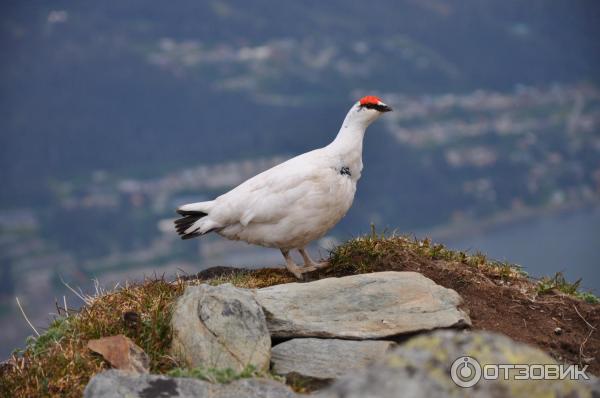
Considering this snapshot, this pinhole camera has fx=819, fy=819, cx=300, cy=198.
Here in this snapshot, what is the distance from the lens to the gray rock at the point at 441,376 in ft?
15.7

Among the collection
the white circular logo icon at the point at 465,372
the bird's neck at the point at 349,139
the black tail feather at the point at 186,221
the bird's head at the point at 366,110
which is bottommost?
the white circular logo icon at the point at 465,372

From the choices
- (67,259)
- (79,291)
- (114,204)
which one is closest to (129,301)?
(79,291)

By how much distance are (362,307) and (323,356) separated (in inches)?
41.0

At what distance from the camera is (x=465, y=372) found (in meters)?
5.02

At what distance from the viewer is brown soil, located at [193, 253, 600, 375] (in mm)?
9008

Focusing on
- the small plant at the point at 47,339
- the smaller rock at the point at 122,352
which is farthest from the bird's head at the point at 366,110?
the smaller rock at the point at 122,352

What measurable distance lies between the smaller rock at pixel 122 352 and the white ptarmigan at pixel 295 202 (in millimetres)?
3643

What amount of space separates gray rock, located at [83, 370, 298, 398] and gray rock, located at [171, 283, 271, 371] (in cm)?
63

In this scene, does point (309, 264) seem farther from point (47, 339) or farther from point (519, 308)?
point (47, 339)

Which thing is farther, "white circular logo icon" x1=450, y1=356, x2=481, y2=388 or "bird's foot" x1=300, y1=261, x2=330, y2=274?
"bird's foot" x1=300, y1=261, x2=330, y2=274

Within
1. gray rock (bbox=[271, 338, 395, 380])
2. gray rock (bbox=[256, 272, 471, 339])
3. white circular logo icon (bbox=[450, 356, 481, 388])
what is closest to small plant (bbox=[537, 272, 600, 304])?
gray rock (bbox=[256, 272, 471, 339])

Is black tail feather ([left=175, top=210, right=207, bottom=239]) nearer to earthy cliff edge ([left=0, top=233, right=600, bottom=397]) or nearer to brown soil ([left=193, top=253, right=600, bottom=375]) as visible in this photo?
earthy cliff edge ([left=0, top=233, right=600, bottom=397])

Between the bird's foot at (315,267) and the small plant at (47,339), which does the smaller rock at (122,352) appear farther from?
the bird's foot at (315,267)

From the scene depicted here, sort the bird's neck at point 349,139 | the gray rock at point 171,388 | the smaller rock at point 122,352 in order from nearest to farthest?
the gray rock at point 171,388, the smaller rock at point 122,352, the bird's neck at point 349,139
